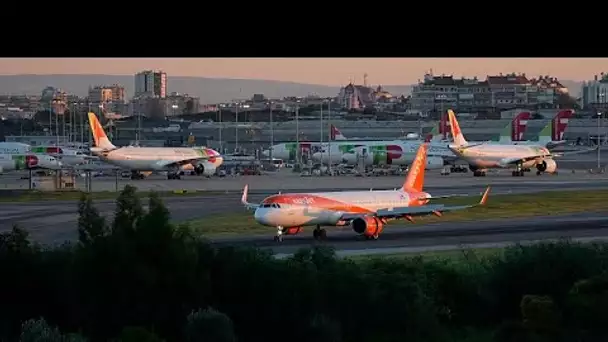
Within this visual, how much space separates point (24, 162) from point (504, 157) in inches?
1221

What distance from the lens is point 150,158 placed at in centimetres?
6506

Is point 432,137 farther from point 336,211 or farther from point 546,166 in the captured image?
point 336,211

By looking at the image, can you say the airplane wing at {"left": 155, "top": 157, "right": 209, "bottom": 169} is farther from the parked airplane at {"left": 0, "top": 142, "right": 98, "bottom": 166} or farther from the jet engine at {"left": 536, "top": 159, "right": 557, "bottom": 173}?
the jet engine at {"left": 536, "top": 159, "right": 557, "bottom": 173}

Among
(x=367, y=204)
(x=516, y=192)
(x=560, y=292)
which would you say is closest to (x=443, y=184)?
(x=516, y=192)

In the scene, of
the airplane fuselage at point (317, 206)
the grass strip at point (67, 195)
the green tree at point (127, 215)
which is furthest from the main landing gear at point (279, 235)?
the grass strip at point (67, 195)

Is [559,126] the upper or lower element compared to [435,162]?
upper

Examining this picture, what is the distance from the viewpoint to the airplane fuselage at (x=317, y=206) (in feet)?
105

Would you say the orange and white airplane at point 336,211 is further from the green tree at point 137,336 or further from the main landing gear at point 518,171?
the main landing gear at point 518,171

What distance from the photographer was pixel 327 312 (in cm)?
1778

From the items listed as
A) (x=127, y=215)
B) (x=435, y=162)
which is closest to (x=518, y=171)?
(x=435, y=162)

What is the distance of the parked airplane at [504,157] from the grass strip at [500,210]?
16959 millimetres

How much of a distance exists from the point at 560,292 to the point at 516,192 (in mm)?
30959

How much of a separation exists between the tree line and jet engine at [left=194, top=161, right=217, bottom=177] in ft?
156

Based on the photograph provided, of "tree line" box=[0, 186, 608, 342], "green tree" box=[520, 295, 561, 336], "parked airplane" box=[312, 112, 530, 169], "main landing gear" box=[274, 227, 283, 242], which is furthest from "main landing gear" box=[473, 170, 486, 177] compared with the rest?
"green tree" box=[520, 295, 561, 336]
